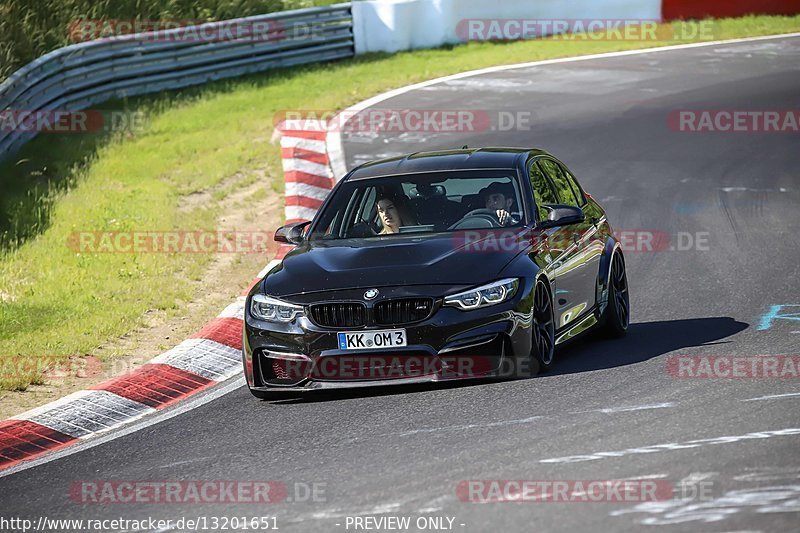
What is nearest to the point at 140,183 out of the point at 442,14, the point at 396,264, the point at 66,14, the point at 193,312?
the point at 193,312

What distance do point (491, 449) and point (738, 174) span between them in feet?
37.2

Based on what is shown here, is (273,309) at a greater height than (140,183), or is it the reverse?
(273,309)

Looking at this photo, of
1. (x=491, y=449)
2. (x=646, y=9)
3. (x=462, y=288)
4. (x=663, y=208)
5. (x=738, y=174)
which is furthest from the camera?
(x=646, y=9)

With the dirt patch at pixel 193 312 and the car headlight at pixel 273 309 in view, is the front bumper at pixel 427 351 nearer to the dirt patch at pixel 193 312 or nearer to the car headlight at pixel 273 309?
the car headlight at pixel 273 309

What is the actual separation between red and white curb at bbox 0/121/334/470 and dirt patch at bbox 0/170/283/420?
0.38 meters

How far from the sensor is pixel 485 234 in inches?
358

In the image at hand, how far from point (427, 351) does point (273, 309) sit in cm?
109

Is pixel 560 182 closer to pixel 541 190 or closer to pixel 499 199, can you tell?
pixel 541 190

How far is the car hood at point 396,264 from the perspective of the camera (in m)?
8.35

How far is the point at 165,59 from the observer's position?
22875 millimetres

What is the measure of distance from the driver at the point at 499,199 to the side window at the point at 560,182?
72 cm

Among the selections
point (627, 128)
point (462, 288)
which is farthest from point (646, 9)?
point (462, 288)

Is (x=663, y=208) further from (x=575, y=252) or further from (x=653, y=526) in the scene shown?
(x=653, y=526)

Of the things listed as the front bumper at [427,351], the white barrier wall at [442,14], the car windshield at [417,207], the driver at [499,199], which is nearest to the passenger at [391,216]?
the car windshield at [417,207]
